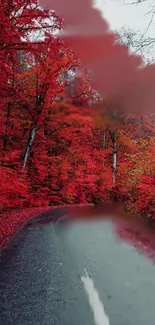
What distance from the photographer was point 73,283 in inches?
197

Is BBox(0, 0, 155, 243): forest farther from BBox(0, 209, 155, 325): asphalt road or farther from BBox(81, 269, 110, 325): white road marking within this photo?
BBox(81, 269, 110, 325): white road marking

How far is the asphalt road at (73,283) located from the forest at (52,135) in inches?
111

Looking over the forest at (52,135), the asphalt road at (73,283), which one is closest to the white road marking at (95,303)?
the asphalt road at (73,283)

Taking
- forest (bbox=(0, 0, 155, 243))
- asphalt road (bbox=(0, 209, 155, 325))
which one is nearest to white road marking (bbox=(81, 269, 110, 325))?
asphalt road (bbox=(0, 209, 155, 325))

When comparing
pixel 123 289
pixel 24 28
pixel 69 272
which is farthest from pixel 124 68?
pixel 24 28

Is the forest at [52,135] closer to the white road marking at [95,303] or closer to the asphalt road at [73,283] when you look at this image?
the asphalt road at [73,283]

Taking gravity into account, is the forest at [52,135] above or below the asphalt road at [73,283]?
above

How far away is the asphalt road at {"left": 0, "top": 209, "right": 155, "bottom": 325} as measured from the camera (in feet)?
12.5

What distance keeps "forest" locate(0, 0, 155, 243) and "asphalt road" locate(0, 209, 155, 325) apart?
283cm

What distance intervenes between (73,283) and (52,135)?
16.3 m

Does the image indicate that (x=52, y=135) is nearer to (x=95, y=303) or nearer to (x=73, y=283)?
(x=73, y=283)

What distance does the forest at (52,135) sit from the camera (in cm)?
714

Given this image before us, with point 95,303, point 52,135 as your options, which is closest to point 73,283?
point 95,303

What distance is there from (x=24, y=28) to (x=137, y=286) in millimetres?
7952
